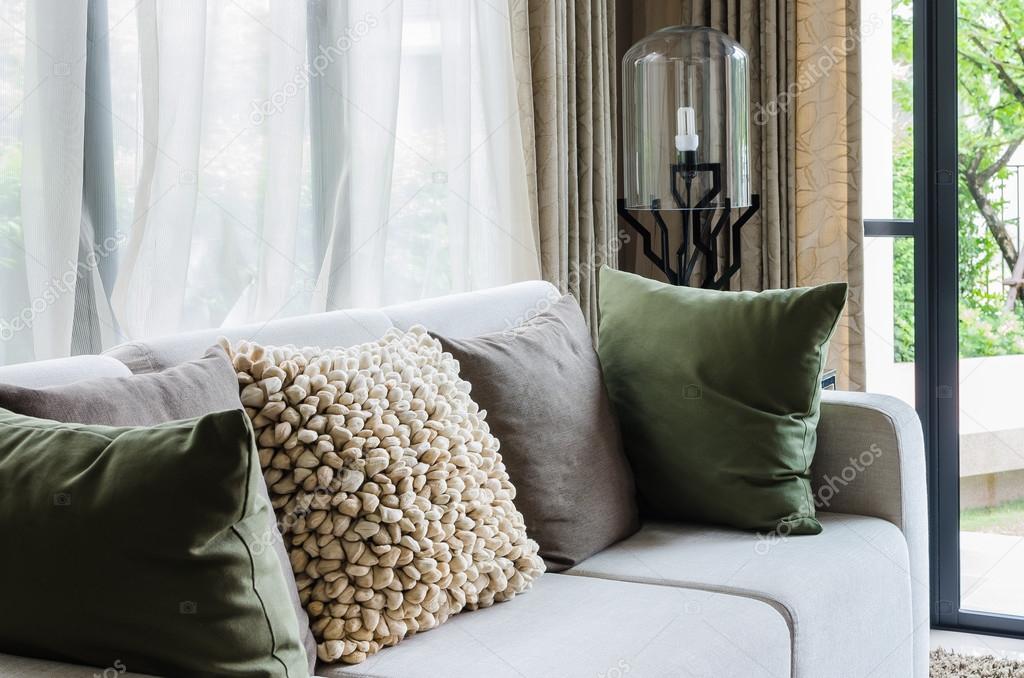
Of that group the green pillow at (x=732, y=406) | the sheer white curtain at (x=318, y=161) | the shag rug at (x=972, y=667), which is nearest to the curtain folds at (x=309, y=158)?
the sheer white curtain at (x=318, y=161)

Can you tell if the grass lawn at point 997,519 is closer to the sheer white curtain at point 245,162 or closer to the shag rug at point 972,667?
the shag rug at point 972,667

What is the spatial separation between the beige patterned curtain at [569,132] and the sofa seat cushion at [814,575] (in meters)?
1.06

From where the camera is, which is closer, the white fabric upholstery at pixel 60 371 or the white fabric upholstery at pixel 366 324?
the white fabric upholstery at pixel 60 371

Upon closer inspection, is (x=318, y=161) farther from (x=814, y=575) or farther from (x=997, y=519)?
(x=997, y=519)

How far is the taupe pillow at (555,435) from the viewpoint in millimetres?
1876

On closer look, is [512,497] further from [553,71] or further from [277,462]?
[553,71]

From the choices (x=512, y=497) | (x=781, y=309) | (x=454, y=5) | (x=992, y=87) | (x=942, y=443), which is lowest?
(x=942, y=443)

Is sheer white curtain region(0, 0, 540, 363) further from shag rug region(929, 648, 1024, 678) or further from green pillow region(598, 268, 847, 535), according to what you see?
shag rug region(929, 648, 1024, 678)

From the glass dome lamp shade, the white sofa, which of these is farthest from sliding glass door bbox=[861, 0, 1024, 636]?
the white sofa

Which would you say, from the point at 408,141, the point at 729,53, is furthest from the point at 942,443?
the point at 408,141

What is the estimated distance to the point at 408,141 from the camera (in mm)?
2590

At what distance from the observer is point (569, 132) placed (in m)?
3.07

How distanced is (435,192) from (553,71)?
549mm

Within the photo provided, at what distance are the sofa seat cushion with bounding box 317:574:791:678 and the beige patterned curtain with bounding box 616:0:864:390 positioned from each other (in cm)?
181
